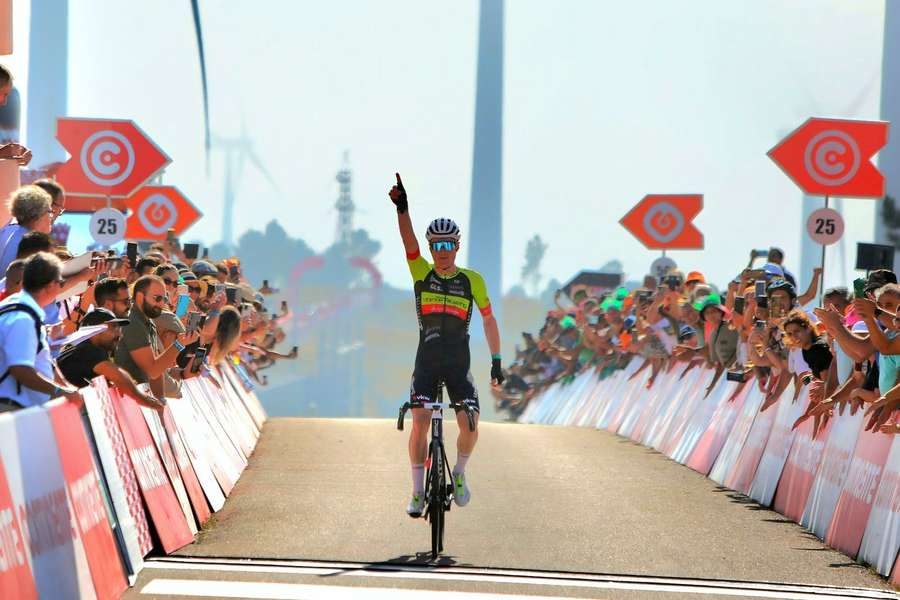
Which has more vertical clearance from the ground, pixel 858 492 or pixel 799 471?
pixel 858 492

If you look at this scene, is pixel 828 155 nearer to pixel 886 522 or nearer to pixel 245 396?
pixel 245 396

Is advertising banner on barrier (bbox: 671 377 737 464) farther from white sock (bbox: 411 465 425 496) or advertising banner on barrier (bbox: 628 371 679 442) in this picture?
white sock (bbox: 411 465 425 496)

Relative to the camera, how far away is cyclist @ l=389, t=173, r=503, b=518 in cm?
1159

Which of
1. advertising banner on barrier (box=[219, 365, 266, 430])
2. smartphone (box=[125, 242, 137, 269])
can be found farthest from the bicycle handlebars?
advertising banner on barrier (box=[219, 365, 266, 430])

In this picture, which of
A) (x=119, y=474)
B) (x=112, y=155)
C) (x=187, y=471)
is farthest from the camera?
(x=112, y=155)

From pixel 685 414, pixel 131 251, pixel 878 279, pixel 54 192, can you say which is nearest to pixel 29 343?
pixel 54 192

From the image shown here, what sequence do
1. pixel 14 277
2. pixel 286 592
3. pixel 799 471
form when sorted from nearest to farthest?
pixel 286 592 → pixel 14 277 → pixel 799 471

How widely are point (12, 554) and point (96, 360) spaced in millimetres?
3338

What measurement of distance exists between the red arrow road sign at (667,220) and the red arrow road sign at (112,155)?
11856 millimetres

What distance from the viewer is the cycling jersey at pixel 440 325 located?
11.6m

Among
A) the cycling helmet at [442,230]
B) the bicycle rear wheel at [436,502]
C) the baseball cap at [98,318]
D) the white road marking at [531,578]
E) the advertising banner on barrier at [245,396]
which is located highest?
the cycling helmet at [442,230]

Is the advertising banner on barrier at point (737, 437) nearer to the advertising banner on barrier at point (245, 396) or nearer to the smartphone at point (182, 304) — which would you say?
the smartphone at point (182, 304)

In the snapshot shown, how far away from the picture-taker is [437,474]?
442 inches

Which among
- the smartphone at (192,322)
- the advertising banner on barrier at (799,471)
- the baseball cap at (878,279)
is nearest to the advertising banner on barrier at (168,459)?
the smartphone at (192,322)
